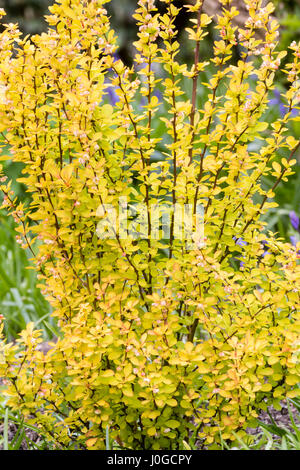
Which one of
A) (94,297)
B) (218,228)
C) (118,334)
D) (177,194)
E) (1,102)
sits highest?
(1,102)

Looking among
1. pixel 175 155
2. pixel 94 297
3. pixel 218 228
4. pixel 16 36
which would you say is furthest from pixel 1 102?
pixel 218 228

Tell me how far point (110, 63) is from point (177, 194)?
1.61 feet

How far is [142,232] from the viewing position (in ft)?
5.93

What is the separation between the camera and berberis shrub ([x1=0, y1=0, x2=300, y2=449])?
1.64 meters

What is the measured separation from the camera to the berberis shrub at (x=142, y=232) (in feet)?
5.40

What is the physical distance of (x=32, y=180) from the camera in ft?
5.74

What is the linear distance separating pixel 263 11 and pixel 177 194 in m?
0.64

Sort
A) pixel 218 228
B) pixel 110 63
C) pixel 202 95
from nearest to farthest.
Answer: pixel 110 63 < pixel 218 228 < pixel 202 95

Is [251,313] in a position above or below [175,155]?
below

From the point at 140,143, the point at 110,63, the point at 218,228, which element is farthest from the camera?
the point at 218,228

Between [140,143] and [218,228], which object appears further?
[218,228]

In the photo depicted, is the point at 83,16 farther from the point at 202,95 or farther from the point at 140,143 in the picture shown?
the point at 202,95

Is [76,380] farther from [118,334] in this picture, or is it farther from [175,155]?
[175,155]

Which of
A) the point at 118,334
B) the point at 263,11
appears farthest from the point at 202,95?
the point at 118,334
